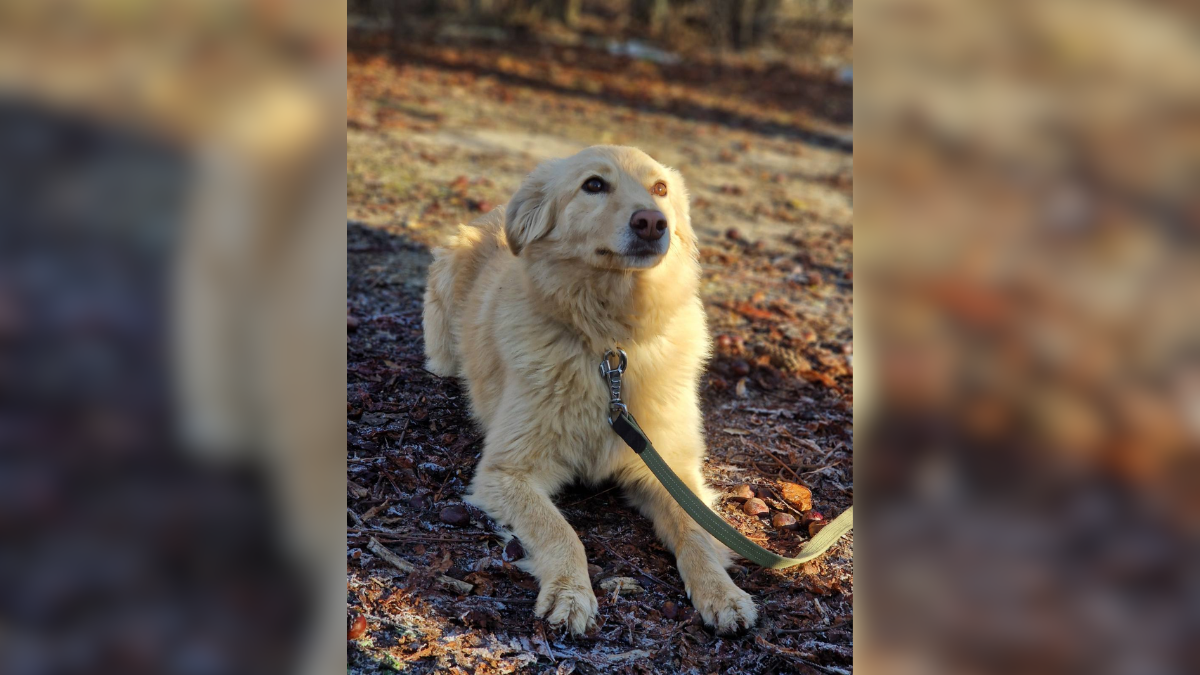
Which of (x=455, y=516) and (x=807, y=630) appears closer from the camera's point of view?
(x=807, y=630)

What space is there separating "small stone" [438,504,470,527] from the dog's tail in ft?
4.70

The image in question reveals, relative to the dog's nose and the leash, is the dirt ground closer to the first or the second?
the leash

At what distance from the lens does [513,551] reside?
11.1 ft

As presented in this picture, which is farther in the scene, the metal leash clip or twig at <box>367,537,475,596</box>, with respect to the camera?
the metal leash clip

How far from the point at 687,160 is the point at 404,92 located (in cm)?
452

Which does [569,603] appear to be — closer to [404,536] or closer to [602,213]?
[404,536]

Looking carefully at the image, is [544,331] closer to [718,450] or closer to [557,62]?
[718,450]
